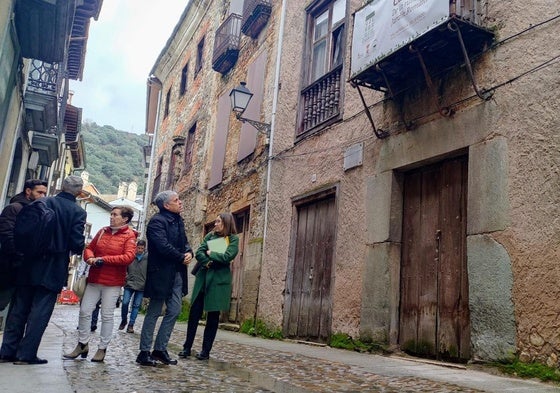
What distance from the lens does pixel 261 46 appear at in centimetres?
1088

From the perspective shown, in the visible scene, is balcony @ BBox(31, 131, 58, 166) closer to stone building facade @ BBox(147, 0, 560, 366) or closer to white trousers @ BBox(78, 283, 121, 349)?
stone building facade @ BBox(147, 0, 560, 366)

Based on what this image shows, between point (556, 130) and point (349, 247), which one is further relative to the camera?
point (349, 247)

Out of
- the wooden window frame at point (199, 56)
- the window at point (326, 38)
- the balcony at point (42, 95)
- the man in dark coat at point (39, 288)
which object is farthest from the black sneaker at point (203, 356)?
the wooden window frame at point (199, 56)

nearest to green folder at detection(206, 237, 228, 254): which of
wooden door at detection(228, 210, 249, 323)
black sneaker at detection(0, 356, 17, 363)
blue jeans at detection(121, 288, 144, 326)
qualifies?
black sneaker at detection(0, 356, 17, 363)

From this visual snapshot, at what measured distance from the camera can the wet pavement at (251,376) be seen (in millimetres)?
Result: 3264

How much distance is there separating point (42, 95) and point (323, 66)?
456cm

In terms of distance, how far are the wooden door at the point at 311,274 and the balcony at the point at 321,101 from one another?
47.8 inches

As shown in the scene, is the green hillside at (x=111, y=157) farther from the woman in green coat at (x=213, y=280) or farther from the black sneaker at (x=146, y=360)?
the black sneaker at (x=146, y=360)

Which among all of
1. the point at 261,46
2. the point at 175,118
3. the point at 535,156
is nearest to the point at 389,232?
the point at 535,156

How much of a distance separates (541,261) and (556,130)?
1.09 m

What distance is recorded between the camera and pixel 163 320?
446cm

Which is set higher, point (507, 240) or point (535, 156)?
point (535, 156)

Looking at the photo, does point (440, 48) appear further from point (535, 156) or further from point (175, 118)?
point (175, 118)

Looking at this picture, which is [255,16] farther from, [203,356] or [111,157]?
[111,157]
